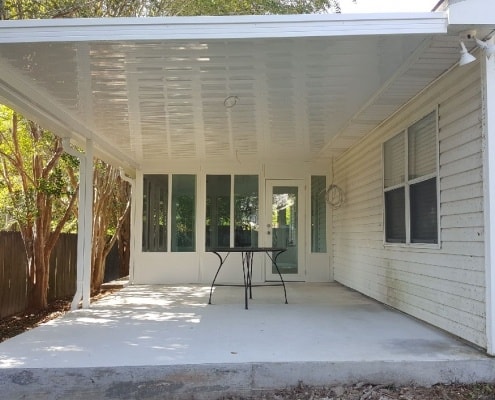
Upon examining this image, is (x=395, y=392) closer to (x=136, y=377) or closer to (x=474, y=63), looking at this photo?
(x=136, y=377)

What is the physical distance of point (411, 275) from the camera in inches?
200

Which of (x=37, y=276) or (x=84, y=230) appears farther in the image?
(x=37, y=276)

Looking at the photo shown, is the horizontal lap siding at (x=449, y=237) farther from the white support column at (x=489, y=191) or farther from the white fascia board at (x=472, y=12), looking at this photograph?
the white fascia board at (x=472, y=12)

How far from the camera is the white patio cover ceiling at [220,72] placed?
3273 mm

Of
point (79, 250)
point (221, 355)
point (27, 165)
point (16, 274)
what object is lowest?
point (221, 355)

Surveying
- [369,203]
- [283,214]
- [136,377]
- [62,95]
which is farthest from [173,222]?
[136,377]

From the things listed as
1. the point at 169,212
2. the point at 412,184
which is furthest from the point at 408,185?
the point at 169,212

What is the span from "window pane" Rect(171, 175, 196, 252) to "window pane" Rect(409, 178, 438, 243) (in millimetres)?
4479

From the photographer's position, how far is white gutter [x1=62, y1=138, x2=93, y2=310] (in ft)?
19.1

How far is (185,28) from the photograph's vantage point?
129 inches

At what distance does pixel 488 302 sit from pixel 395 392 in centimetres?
97

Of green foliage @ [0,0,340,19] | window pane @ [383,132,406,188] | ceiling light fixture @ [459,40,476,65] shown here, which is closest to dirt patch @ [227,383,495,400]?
ceiling light fixture @ [459,40,476,65]

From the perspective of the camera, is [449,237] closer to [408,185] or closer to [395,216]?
[408,185]

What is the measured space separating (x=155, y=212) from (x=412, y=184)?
4986 millimetres
